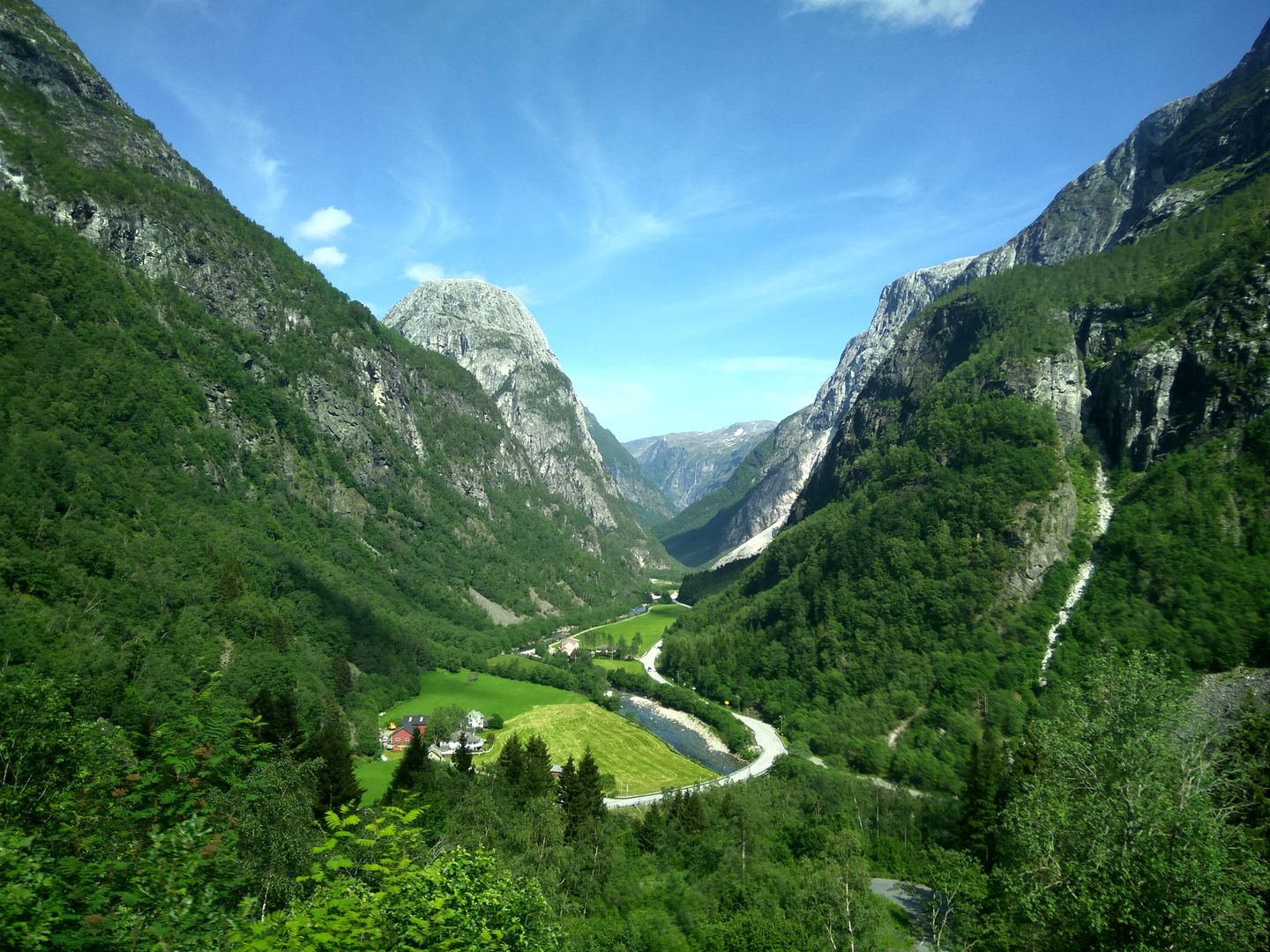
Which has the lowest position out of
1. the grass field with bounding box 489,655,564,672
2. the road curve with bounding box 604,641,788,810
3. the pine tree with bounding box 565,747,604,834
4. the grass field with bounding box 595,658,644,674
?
the road curve with bounding box 604,641,788,810

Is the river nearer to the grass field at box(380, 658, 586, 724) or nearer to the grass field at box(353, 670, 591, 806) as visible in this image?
the grass field at box(353, 670, 591, 806)

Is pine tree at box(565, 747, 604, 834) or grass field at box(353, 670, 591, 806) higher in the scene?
pine tree at box(565, 747, 604, 834)

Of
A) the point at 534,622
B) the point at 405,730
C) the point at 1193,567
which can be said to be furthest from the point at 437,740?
the point at 534,622

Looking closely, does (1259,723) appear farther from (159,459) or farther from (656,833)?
(159,459)

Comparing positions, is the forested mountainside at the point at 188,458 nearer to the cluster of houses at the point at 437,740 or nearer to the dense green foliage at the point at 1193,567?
the cluster of houses at the point at 437,740

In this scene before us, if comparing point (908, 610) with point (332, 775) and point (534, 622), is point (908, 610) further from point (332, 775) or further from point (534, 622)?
point (534, 622)

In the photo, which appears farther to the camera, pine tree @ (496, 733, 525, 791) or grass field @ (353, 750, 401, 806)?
grass field @ (353, 750, 401, 806)

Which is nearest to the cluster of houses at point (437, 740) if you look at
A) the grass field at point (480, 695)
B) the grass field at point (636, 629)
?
the grass field at point (480, 695)

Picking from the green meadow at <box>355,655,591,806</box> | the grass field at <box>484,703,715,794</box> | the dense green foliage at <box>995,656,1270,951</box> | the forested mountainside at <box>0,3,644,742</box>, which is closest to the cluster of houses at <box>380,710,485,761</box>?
the grass field at <box>484,703,715,794</box>
